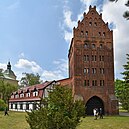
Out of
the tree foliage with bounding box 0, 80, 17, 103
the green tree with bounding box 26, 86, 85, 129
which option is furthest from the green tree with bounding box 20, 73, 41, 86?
the green tree with bounding box 26, 86, 85, 129

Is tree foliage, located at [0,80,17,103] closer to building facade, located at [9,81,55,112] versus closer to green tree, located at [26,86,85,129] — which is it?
building facade, located at [9,81,55,112]

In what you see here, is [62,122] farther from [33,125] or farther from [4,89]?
[4,89]

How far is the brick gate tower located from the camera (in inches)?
1827

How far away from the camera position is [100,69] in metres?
47.5

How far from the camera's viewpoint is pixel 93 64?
4703 centimetres

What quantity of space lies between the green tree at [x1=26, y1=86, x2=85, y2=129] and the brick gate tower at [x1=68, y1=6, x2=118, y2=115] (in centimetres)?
3279

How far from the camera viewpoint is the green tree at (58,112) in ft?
39.6

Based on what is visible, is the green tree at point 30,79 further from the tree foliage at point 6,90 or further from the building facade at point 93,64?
the building facade at point 93,64

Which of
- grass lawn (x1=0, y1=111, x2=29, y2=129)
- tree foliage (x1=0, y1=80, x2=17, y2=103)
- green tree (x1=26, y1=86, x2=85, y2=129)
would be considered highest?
tree foliage (x1=0, y1=80, x2=17, y2=103)

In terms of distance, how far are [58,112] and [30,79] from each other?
86.1m

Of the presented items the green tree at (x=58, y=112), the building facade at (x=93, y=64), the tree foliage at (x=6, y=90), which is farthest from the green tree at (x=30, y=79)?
the green tree at (x=58, y=112)

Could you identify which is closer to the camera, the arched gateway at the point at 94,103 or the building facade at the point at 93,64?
the building facade at the point at 93,64

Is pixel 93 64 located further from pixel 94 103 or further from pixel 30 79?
pixel 30 79

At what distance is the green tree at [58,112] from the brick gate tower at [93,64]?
32794 millimetres
